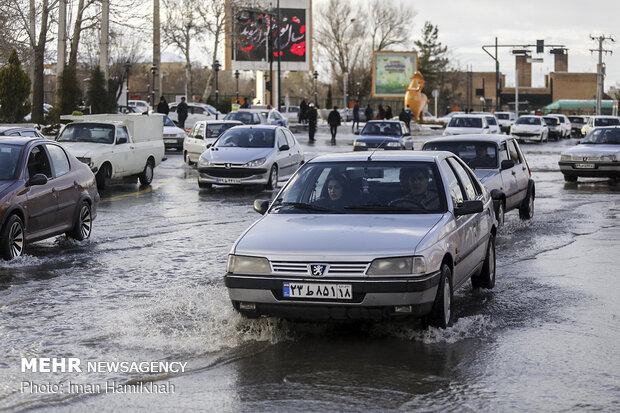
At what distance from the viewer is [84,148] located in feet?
72.3

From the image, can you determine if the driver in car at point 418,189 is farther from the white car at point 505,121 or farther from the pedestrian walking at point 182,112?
the white car at point 505,121

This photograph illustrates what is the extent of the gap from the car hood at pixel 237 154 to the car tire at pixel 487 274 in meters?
12.8

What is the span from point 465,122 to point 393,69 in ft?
192

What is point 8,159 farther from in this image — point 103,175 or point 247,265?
point 103,175

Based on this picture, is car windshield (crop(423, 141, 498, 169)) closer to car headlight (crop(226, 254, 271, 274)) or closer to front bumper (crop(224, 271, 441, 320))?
front bumper (crop(224, 271, 441, 320))

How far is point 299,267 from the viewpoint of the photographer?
289 inches

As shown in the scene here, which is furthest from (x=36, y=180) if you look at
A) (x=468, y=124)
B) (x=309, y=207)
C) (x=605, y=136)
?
(x=468, y=124)

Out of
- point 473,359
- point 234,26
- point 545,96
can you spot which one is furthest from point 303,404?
point 545,96

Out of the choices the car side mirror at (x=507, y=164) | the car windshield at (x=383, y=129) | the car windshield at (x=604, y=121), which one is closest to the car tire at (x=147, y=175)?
the car side mirror at (x=507, y=164)

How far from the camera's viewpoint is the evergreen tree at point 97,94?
1620 inches

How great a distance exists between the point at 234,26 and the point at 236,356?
3014 inches

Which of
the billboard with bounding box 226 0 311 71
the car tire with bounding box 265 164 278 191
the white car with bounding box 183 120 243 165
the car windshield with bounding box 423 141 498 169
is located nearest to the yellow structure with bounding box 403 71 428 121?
the billboard with bounding box 226 0 311 71

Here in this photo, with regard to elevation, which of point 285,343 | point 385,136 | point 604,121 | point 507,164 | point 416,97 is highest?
point 416,97

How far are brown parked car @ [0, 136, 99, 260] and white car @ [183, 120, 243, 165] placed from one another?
15346mm
